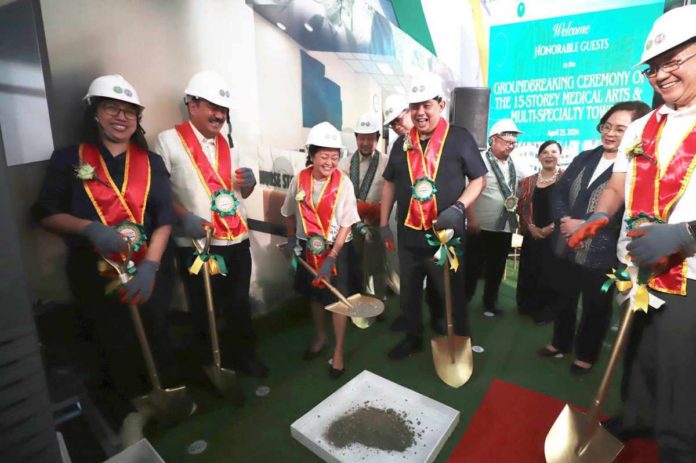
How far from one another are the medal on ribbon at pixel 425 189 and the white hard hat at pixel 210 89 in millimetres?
1264

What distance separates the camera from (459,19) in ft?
14.7

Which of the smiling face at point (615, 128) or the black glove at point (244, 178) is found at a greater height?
the smiling face at point (615, 128)

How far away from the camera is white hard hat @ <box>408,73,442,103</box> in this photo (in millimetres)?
2174

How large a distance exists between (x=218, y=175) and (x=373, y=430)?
5.51ft

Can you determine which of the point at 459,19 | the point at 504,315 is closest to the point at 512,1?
the point at 459,19

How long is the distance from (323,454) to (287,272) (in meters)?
1.92

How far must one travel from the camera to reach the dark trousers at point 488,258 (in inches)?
130

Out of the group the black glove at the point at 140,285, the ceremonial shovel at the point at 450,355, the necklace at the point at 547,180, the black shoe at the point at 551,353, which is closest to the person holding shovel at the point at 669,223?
the ceremonial shovel at the point at 450,355

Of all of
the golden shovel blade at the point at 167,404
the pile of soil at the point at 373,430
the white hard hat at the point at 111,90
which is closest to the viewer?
the white hard hat at the point at 111,90

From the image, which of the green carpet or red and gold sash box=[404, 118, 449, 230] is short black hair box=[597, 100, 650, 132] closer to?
red and gold sash box=[404, 118, 449, 230]

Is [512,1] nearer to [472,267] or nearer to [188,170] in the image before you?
[472,267]

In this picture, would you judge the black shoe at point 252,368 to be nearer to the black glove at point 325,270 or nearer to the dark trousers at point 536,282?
the black glove at point 325,270

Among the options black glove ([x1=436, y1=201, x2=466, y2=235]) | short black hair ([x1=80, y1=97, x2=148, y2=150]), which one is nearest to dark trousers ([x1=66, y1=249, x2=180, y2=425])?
short black hair ([x1=80, y1=97, x2=148, y2=150])

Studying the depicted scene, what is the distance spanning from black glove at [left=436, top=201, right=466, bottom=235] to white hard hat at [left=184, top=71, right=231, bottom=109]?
1.44 metres
